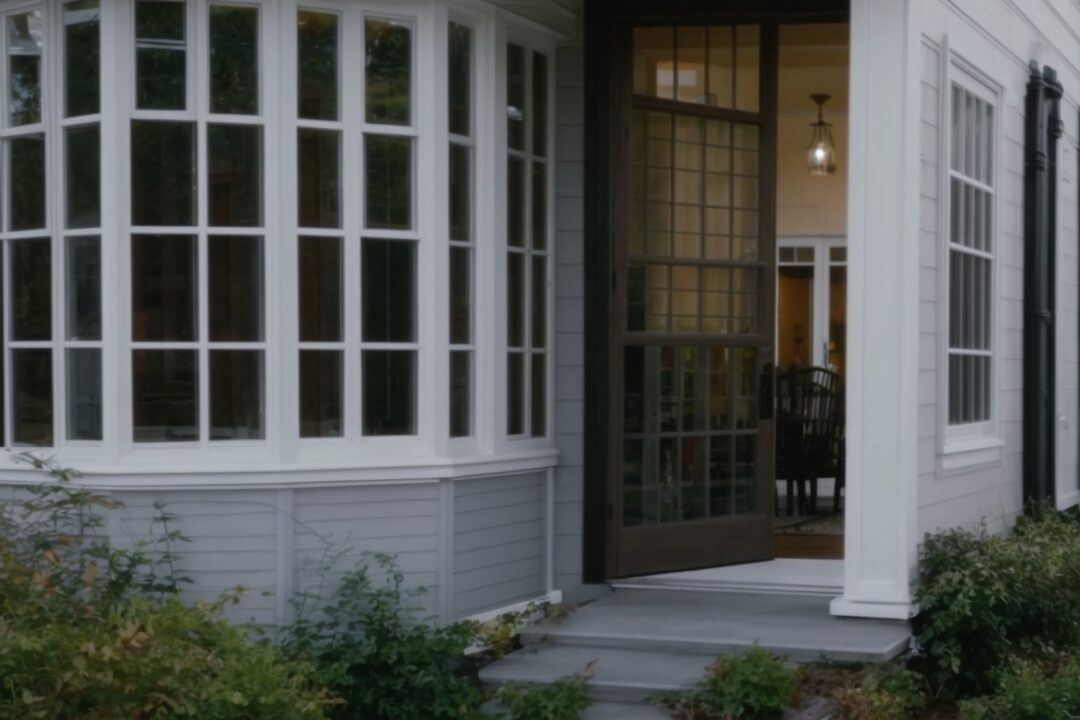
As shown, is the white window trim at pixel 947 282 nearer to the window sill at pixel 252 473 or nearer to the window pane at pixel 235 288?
the window sill at pixel 252 473

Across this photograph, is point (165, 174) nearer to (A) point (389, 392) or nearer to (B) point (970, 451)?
(A) point (389, 392)

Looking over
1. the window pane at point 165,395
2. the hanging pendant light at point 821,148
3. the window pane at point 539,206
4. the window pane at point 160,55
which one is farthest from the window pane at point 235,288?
the hanging pendant light at point 821,148

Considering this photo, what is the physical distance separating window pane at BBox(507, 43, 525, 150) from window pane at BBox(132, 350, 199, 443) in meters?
1.86

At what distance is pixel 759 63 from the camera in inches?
317

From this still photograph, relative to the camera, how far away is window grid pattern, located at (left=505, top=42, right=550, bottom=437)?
7.39m

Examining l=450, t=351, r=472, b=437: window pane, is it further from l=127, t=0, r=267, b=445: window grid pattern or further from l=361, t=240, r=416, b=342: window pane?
l=127, t=0, r=267, b=445: window grid pattern

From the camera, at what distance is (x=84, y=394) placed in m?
6.55

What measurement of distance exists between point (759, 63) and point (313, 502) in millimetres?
3230

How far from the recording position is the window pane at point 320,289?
21.6 feet

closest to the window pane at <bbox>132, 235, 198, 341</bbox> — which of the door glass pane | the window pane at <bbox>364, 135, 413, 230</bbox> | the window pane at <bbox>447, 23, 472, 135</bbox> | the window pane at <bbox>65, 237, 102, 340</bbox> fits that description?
the window pane at <bbox>65, 237, 102, 340</bbox>

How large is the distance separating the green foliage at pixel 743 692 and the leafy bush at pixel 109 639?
4.56ft

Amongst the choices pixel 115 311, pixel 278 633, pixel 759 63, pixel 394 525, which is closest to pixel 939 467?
pixel 759 63

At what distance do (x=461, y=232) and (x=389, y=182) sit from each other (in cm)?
44

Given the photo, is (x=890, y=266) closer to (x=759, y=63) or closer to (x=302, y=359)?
(x=759, y=63)
